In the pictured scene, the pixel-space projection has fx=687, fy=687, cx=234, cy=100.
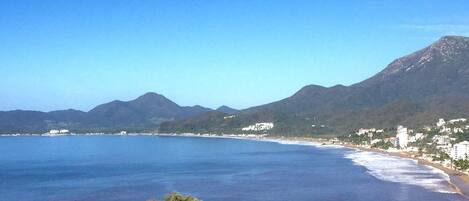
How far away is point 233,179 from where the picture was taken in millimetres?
53375

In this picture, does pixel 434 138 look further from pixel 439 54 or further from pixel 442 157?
pixel 439 54

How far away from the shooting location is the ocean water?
141 ft

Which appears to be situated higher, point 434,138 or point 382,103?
point 382,103

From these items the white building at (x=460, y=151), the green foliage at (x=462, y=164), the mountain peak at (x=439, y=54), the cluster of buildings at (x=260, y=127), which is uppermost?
the mountain peak at (x=439, y=54)

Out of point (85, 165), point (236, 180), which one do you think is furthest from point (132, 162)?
point (236, 180)

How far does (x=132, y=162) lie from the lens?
7462 cm

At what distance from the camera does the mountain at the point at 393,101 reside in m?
123

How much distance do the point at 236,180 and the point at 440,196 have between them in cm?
1694

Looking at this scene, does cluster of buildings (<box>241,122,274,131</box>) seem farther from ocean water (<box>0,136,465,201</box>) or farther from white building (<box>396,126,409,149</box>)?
ocean water (<box>0,136,465,201</box>)

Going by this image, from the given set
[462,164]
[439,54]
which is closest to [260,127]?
[439,54]

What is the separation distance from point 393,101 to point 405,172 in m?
111

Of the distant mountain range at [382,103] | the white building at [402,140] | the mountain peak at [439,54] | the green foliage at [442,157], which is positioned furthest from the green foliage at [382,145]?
the mountain peak at [439,54]

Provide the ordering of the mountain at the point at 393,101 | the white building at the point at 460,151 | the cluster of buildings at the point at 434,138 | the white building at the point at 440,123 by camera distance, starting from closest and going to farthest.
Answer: the white building at the point at 460,151 → the cluster of buildings at the point at 434,138 → the white building at the point at 440,123 → the mountain at the point at 393,101

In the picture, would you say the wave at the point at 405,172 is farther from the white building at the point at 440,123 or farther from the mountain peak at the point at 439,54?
the mountain peak at the point at 439,54
